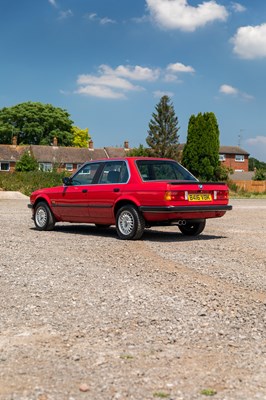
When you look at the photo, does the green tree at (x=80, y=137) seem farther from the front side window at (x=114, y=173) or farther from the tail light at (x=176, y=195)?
the tail light at (x=176, y=195)

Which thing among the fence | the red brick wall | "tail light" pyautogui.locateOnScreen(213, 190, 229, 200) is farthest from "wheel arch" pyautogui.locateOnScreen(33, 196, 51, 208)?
the red brick wall

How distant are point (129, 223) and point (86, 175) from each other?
2.04m

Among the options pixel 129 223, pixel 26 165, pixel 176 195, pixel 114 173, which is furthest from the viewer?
pixel 26 165

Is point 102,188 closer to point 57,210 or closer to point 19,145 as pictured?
point 57,210

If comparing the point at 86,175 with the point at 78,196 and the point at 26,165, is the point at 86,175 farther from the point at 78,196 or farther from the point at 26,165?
the point at 26,165

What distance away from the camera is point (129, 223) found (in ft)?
35.9

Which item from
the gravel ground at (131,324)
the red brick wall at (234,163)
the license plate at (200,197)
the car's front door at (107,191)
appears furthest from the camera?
the red brick wall at (234,163)

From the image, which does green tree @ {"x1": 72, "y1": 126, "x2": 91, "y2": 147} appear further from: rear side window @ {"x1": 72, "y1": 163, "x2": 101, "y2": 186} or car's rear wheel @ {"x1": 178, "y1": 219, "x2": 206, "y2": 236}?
car's rear wheel @ {"x1": 178, "y1": 219, "x2": 206, "y2": 236}

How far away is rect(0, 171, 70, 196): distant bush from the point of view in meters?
36.4

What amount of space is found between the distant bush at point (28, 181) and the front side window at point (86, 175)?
24206mm

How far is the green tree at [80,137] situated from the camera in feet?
316

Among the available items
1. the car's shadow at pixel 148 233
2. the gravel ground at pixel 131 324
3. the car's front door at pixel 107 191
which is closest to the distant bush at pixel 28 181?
the car's shadow at pixel 148 233

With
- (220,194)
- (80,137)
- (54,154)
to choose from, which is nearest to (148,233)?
(220,194)

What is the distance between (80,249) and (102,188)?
7.69 feet
